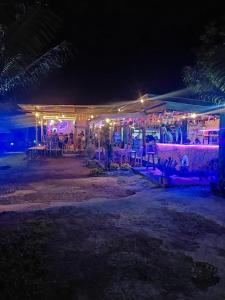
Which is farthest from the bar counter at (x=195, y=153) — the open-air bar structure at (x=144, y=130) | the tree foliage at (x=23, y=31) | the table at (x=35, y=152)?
the table at (x=35, y=152)

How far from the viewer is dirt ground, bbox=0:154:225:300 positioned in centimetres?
430

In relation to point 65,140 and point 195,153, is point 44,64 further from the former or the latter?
point 65,140

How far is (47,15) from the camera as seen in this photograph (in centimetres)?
768

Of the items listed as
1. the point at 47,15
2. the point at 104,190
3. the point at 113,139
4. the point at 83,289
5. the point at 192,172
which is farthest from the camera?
the point at 113,139

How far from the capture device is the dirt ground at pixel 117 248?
4.30 m

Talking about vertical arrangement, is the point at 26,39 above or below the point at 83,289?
above

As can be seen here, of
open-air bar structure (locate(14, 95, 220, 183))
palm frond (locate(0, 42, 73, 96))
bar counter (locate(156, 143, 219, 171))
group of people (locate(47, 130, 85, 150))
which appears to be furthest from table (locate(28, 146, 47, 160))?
palm frond (locate(0, 42, 73, 96))

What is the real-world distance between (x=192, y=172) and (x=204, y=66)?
14.6ft

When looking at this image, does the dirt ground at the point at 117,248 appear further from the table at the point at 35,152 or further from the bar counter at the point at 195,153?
the table at the point at 35,152

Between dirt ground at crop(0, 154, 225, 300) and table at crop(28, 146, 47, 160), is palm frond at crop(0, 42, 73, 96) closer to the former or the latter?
dirt ground at crop(0, 154, 225, 300)

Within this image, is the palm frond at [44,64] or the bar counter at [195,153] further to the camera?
the bar counter at [195,153]

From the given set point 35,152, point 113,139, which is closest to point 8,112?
point 35,152

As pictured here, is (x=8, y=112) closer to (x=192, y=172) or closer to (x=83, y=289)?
(x=192, y=172)

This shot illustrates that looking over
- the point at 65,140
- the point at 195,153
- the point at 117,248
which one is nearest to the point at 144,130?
the point at 195,153
